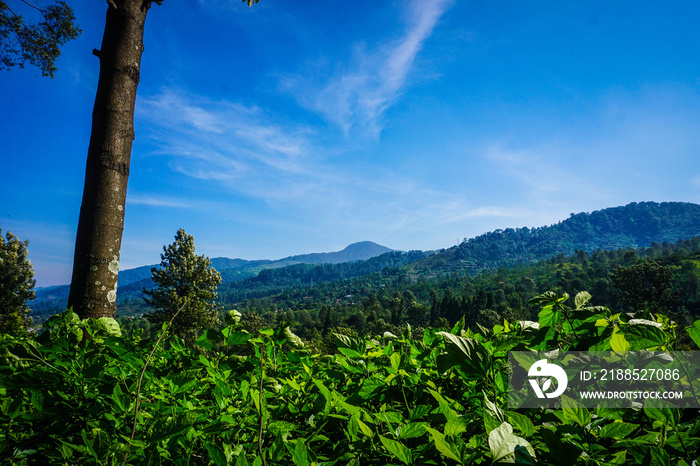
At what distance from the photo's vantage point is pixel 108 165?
2527 millimetres

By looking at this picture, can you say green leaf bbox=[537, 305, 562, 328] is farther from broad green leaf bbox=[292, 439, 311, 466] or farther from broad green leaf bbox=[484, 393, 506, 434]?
broad green leaf bbox=[292, 439, 311, 466]

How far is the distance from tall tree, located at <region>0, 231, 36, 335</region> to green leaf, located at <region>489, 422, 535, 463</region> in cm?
2971

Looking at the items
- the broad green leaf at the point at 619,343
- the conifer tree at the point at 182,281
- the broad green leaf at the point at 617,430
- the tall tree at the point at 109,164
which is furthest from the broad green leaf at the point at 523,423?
the conifer tree at the point at 182,281

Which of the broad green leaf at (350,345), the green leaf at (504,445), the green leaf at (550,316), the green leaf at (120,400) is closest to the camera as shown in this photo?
the green leaf at (504,445)

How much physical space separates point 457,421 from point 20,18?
7.19 m

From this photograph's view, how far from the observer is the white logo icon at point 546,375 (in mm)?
752

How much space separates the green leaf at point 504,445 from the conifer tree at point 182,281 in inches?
885

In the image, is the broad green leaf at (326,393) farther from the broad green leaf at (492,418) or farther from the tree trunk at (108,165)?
the tree trunk at (108,165)

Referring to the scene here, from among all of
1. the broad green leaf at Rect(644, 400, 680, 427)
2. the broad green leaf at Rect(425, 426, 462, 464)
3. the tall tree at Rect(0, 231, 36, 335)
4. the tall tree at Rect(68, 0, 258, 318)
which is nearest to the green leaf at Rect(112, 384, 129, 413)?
the broad green leaf at Rect(425, 426, 462, 464)

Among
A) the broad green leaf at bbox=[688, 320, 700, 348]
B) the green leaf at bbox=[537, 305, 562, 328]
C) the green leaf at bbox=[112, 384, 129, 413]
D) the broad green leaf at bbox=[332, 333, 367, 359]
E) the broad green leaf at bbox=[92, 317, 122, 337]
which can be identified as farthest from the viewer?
the broad green leaf at bbox=[92, 317, 122, 337]

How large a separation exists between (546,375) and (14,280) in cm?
3330

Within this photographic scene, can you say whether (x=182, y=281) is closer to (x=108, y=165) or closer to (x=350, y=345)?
A: (x=108, y=165)

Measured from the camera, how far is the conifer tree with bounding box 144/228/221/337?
70.3 feet

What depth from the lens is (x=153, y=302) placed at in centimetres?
2212
